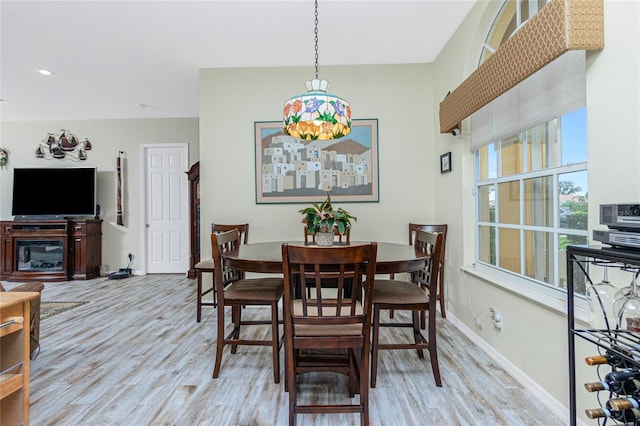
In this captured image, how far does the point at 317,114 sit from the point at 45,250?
543 centimetres

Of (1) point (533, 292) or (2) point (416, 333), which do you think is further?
(2) point (416, 333)

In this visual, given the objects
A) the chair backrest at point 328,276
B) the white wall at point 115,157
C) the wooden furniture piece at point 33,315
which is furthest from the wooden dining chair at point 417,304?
the white wall at point 115,157

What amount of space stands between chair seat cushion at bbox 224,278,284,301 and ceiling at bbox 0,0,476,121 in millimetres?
2171

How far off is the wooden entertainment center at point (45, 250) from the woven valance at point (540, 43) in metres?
5.74

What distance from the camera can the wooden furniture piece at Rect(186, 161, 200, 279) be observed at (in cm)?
470

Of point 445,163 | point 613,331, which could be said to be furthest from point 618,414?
point 445,163

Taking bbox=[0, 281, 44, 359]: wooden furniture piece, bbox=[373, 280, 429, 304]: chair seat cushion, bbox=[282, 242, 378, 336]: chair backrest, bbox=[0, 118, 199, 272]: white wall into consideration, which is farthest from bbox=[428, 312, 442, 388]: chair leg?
bbox=[0, 118, 199, 272]: white wall

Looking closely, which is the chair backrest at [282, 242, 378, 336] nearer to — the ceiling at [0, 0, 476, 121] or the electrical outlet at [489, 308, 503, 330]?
the electrical outlet at [489, 308, 503, 330]

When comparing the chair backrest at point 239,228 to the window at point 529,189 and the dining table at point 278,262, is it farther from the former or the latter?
the window at point 529,189

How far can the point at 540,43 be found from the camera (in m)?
1.51

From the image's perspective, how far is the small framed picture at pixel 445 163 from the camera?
9.90 feet

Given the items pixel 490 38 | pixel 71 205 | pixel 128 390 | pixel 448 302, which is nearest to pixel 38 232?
pixel 71 205

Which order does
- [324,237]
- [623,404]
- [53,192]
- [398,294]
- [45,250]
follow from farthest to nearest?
[53,192]
[45,250]
[324,237]
[398,294]
[623,404]

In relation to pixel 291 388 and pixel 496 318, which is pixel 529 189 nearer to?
pixel 496 318
